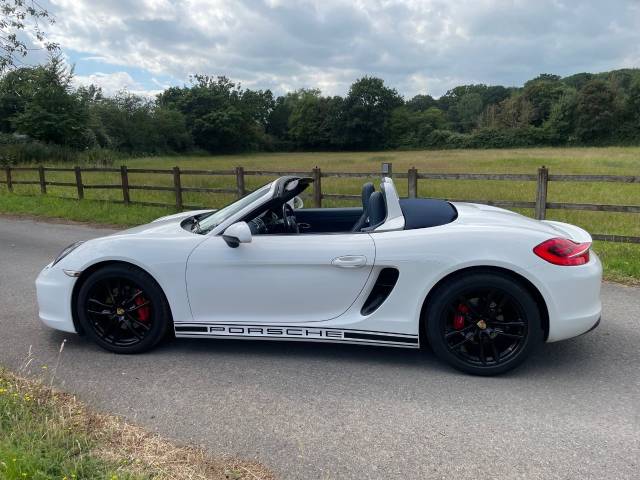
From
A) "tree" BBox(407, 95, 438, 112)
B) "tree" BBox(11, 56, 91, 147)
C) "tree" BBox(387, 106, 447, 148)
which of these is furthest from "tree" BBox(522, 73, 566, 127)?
"tree" BBox(11, 56, 91, 147)

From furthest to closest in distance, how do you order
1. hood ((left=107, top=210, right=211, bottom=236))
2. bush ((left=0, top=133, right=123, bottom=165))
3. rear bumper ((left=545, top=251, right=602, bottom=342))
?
1. bush ((left=0, top=133, right=123, bottom=165))
2. hood ((left=107, top=210, right=211, bottom=236))
3. rear bumper ((left=545, top=251, right=602, bottom=342))

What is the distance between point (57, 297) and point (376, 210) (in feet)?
8.35

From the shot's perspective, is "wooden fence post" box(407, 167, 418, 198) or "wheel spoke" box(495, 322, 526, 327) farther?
"wooden fence post" box(407, 167, 418, 198)

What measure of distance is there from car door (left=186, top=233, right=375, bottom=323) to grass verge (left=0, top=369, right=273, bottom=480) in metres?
1.07

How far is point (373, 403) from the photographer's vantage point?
9.77 ft

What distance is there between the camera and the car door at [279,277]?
333cm

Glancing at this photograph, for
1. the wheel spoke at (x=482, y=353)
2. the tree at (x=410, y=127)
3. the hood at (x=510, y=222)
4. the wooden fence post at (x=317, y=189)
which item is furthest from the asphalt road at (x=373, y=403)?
the tree at (x=410, y=127)

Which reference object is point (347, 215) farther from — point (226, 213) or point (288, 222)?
point (226, 213)

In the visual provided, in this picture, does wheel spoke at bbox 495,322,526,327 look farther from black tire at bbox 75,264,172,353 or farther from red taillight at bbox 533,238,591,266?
black tire at bbox 75,264,172,353

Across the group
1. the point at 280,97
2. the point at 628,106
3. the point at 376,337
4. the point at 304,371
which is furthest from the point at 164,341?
the point at 280,97

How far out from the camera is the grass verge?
6.96 feet

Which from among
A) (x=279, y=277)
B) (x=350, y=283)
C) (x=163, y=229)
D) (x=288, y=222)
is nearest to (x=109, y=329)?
(x=163, y=229)

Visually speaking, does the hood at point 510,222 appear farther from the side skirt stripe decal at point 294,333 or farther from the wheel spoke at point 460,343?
the side skirt stripe decal at point 294,333

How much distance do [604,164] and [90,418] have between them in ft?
103
